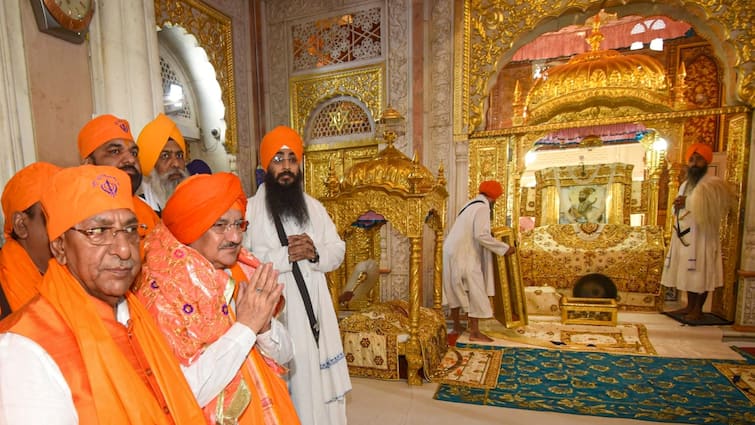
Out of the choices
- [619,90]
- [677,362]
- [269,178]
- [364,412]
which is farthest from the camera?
[619,90]

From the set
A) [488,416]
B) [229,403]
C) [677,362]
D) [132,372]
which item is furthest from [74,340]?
[677,362]

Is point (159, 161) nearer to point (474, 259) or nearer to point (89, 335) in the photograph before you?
point (89, 335)

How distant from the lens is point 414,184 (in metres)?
2.93

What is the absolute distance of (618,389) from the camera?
9.93 ft

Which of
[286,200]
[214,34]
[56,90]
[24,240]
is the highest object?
[214,34]

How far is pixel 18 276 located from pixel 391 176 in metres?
2.44

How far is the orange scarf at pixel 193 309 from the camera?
1.07 metres

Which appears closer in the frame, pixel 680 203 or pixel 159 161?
pixel 159 161

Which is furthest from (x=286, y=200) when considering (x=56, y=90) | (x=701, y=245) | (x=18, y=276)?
(x=701, y=245)

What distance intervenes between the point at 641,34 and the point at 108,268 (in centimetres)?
926

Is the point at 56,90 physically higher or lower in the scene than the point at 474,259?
higher

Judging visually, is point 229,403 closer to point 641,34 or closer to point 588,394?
point 588,394

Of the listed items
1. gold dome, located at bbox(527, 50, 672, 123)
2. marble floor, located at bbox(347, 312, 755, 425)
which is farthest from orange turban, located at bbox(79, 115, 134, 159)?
gold dome, located at bbox(527, 50, 672, 123)

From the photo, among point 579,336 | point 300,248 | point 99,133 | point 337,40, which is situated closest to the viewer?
point 99,133
